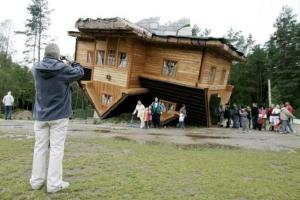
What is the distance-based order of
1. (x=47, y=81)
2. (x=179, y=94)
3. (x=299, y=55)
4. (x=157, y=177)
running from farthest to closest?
(x=299, y=55), (x=179, y=94), (x=157, y=177), (x=47, y=81)

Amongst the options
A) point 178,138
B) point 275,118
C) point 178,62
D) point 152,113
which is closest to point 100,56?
point 178,62

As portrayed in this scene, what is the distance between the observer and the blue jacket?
566 cm

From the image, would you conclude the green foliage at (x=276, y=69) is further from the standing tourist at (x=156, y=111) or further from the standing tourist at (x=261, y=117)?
the standing tourist at (x=156, y=111)

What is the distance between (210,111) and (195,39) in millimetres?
5225

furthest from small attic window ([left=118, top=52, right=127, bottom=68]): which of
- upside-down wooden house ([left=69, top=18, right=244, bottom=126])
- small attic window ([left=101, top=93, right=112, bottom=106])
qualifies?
small attic window ([left=101, top=93, right=112, bottom=106])

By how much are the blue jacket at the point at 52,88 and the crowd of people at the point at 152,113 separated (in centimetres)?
1564

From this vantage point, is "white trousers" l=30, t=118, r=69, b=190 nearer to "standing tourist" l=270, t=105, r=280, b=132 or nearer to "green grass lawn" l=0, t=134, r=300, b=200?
"green grass lawn" l=0, t=134, r=300, b=200

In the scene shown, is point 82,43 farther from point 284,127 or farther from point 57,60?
point 57,60

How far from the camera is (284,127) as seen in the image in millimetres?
21547

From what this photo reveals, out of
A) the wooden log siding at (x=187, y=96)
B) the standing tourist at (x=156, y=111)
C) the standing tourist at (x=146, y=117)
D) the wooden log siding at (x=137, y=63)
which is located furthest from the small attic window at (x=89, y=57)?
the standing tourist at (x=146, y=117)

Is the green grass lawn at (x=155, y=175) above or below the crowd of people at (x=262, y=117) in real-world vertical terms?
below

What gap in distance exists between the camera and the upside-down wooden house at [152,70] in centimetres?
2219

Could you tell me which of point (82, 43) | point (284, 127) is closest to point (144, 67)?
point (82, 43)

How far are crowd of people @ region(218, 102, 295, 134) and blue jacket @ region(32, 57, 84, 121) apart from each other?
1728 centimetres
